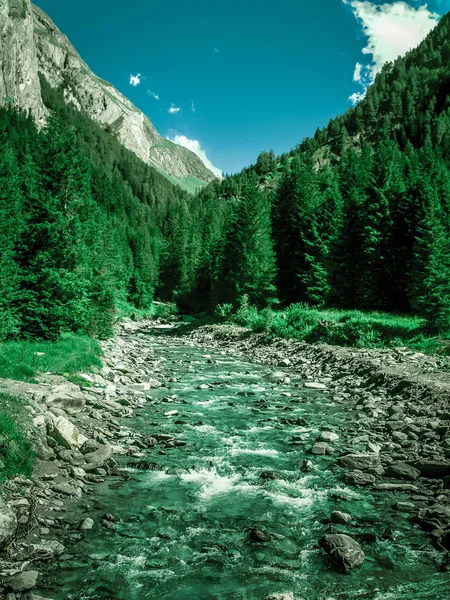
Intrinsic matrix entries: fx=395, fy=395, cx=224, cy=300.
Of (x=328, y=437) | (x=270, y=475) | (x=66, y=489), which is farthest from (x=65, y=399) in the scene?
(x=328, y=437)

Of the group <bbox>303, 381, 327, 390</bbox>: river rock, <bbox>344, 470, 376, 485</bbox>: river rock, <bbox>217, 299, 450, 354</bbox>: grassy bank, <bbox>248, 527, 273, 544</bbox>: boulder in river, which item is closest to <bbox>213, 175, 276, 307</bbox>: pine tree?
<bbox>217, 299, 450, 354</bbox>: grassy bank

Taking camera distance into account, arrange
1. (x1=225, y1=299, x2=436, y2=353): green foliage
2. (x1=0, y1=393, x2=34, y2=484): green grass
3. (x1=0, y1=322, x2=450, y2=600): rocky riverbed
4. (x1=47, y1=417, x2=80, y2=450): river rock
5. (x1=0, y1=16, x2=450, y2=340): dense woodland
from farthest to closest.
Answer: (x1=225, y1=299, x2=436, y2=353): green foliage
(x1=0, y1=16, x2=450, y2=340): dense woodland
(x1=47, y1=417, x2=80, y2=450): river rock
(x1=0, y1=393, x2=34, y2=484): green grass
(x1=0, y1=322, x2=450, y2=600): rocky riverbed

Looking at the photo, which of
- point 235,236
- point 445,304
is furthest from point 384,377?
point 235,236

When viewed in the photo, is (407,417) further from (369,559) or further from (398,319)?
(398,319)

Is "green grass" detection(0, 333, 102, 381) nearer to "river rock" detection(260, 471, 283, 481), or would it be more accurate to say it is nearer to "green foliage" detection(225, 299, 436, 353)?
"river rock" detection(260, 471, 283, 481)

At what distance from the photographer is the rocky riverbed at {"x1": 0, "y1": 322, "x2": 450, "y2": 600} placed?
589 centimetres

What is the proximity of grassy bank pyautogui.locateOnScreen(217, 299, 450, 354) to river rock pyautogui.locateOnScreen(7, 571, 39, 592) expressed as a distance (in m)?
20.5

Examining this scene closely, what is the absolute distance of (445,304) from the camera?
23312 mm

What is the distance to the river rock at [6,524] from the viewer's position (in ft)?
19.6

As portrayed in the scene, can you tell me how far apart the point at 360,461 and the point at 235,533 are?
4.29 meters

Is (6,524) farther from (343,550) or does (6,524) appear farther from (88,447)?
(343,550)

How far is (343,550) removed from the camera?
6.33 metres

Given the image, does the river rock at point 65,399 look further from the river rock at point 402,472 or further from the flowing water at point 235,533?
the river rock at point 402,472

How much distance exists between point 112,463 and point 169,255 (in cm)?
8690
